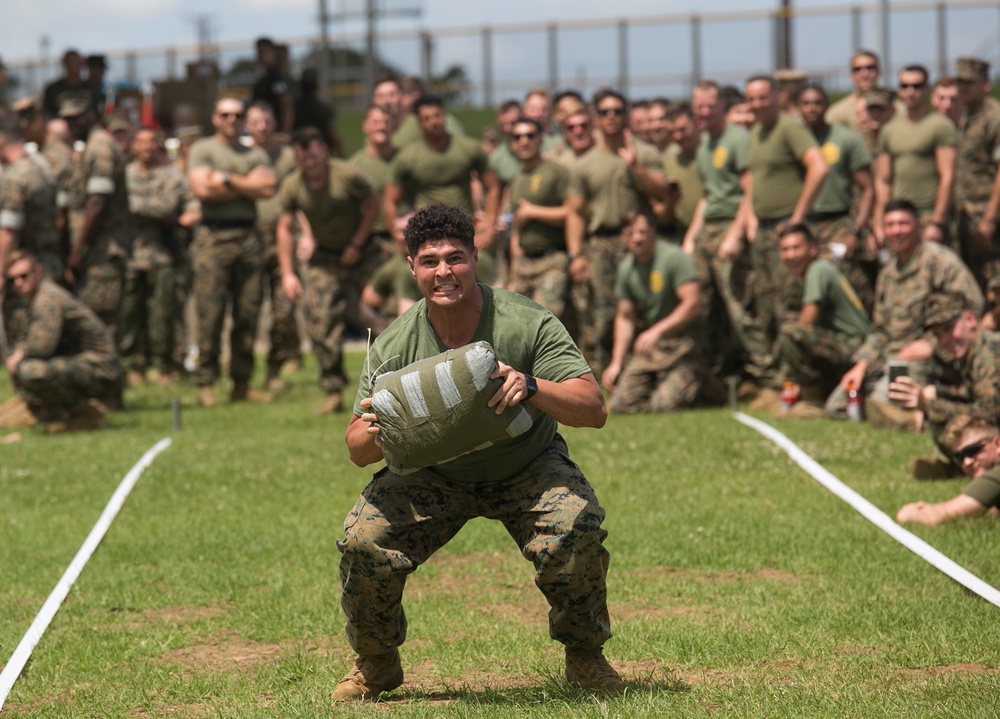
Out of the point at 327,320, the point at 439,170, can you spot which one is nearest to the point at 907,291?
the point at 439,170

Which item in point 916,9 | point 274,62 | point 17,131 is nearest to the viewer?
point 17,131

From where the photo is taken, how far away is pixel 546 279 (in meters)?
13.8

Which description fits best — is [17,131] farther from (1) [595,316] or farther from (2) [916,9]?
(2) [916,9]

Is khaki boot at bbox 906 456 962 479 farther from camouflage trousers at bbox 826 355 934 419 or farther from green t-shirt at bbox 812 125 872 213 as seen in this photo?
green t-shirt at bbox 812 125 872 213

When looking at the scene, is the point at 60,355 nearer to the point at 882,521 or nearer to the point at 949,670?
the point at 882,521

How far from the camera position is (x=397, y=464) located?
5309 mm

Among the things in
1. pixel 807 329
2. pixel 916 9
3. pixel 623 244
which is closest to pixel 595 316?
pixel 623 244

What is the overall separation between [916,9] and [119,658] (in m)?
28.9

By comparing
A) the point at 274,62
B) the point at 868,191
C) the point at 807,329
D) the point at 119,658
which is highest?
the point at 274,62

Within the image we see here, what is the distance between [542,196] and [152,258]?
187 inches

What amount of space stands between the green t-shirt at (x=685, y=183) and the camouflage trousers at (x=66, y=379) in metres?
5.54

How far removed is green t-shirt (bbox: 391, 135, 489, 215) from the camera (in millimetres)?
13656

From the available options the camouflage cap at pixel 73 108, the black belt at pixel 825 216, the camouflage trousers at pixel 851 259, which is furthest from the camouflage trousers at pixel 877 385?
the camouflage cap at pixel 73 108

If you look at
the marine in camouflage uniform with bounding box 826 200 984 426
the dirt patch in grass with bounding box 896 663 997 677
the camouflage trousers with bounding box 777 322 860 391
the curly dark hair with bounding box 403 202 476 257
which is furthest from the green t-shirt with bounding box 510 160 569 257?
the dirt patch in grass with bounding box 896 663 997 677
